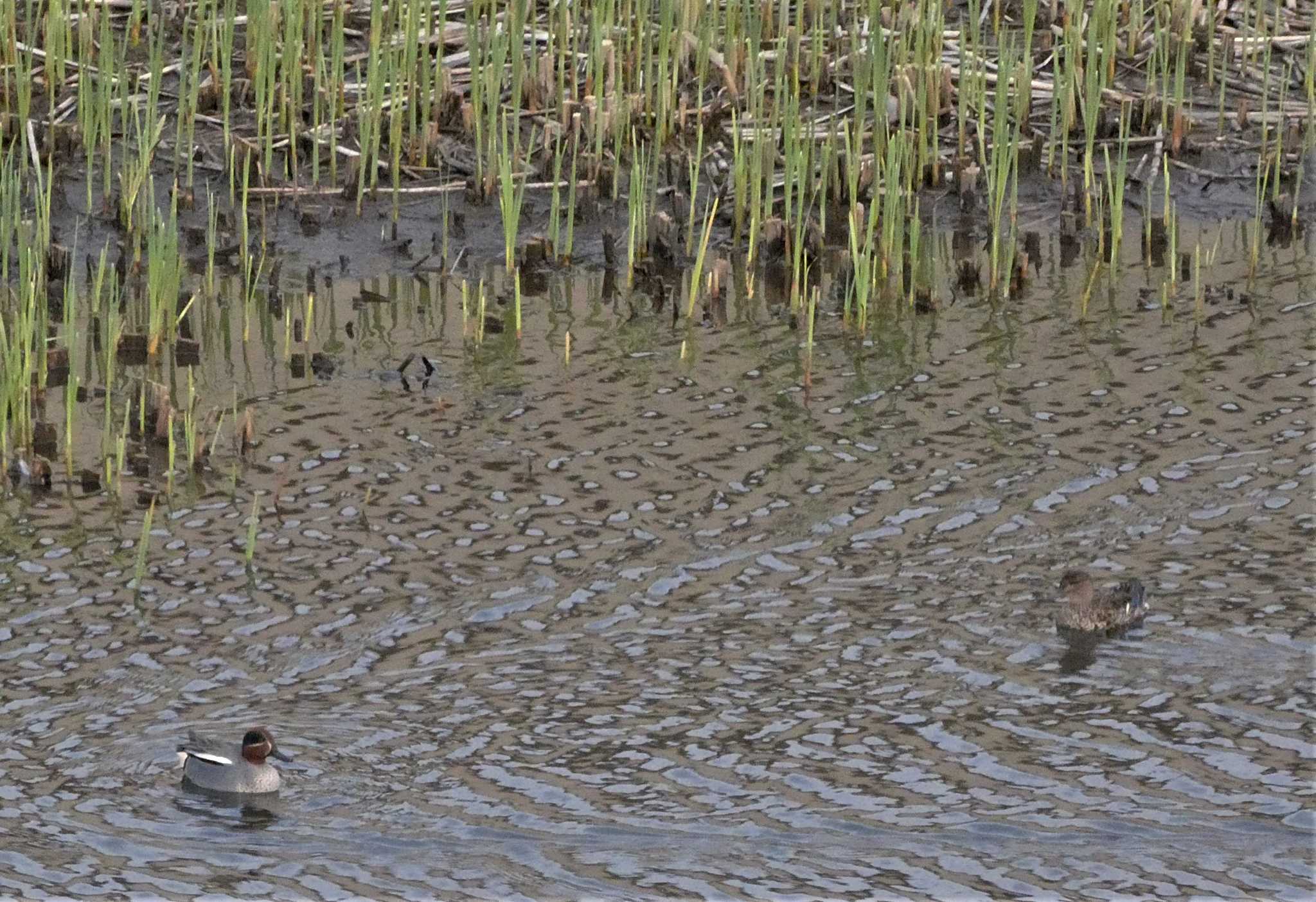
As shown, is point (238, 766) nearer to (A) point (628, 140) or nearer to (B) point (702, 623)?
(B) point (702, 623)

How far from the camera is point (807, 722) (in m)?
7.57

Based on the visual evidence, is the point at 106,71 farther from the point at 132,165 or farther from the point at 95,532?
the point at 95,532

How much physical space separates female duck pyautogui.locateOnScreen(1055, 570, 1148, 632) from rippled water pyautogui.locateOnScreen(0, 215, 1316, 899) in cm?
9

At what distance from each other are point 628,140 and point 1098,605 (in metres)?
6.17

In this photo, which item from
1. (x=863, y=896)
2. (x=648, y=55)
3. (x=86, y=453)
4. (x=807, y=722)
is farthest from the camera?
(x=648, y=55)

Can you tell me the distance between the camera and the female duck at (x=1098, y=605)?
8.05 metres

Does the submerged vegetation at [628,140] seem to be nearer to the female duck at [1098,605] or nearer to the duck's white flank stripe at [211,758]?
the female duck at [1098,605]

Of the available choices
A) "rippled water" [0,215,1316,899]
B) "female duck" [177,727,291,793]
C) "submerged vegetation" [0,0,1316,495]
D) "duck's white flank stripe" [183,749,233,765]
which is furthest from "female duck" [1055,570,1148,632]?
"submerged vegetation" [0,0,1316,495]

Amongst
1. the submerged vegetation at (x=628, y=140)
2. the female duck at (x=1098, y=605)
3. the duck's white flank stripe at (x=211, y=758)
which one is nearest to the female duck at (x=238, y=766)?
the duck's white flank stripe at (x=211, y=758)

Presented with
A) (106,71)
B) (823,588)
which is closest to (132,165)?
(106,71)

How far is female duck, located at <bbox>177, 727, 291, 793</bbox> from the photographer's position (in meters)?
7.01

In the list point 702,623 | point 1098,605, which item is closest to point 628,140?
point 702,623

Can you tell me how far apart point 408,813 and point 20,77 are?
23.4 ft

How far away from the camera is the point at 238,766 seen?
7.02 m
